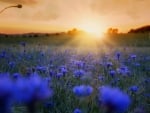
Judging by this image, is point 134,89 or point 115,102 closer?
point 115,102

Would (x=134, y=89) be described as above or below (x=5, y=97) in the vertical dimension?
below

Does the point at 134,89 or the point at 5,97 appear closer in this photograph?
the point at 5,97

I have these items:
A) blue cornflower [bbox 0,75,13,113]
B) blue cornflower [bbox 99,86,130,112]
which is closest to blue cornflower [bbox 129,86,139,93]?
blue cornflower [bbox 99,86,130,112]

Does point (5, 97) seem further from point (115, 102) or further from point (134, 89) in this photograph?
point (134, 89)

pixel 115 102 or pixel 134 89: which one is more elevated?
pixel 115 102

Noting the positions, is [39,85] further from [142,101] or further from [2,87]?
[142,101]

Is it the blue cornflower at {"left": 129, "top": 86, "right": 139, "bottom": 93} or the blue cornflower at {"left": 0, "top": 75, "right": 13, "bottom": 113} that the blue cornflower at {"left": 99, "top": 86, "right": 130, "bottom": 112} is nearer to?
the blue cornflower at {"left": 0, "top": 75, "right": 13, "bottom": 113}

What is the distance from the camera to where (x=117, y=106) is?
0.73 metres

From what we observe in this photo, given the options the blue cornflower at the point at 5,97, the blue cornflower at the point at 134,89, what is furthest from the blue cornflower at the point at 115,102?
the blue cornflower at the point at 134,89

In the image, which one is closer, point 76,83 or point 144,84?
point 76,83

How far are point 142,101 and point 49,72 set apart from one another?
3.85 ft

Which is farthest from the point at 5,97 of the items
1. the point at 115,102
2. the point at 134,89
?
the point at 134,89

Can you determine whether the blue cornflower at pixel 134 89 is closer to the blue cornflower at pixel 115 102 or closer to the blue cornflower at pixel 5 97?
the blue cornflower at pixel 115 102

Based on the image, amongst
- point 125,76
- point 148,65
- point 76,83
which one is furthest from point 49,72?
point 148,65
